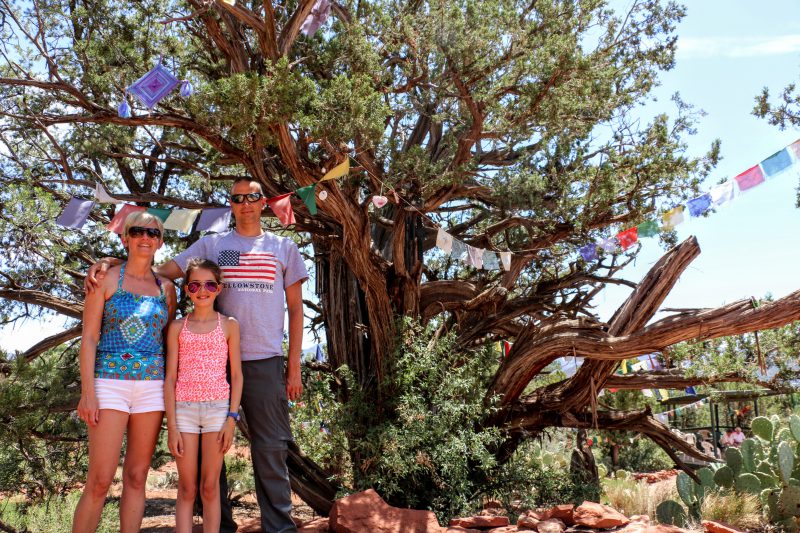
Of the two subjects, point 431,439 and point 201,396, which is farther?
point 431,439

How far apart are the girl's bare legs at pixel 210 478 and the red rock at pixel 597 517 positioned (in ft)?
9.01

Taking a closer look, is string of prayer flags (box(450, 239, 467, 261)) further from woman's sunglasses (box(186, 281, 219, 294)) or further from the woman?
the woman

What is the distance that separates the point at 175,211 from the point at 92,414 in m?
3.73

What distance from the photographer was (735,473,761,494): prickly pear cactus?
6637mm

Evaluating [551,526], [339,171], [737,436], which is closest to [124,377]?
[339,171]

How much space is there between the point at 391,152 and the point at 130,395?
4.04 metres

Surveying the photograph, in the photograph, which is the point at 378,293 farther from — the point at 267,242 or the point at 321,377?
the point at 267,242

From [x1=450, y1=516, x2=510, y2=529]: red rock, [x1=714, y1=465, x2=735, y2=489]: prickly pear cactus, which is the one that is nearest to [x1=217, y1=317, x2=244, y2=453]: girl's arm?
[x1=450, y1=516, x2=510, y2=529]: red rock

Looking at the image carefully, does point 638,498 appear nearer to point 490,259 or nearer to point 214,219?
point 490,259

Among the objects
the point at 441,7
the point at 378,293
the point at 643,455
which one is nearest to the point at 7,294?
the point at 378,293

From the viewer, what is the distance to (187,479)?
11.2 ft

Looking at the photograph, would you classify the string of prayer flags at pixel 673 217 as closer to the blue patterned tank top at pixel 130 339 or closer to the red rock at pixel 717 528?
the red rock at pixel 717 528

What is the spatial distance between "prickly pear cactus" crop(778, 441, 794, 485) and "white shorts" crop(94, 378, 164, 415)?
545cm

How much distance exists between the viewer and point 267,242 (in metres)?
3.88
